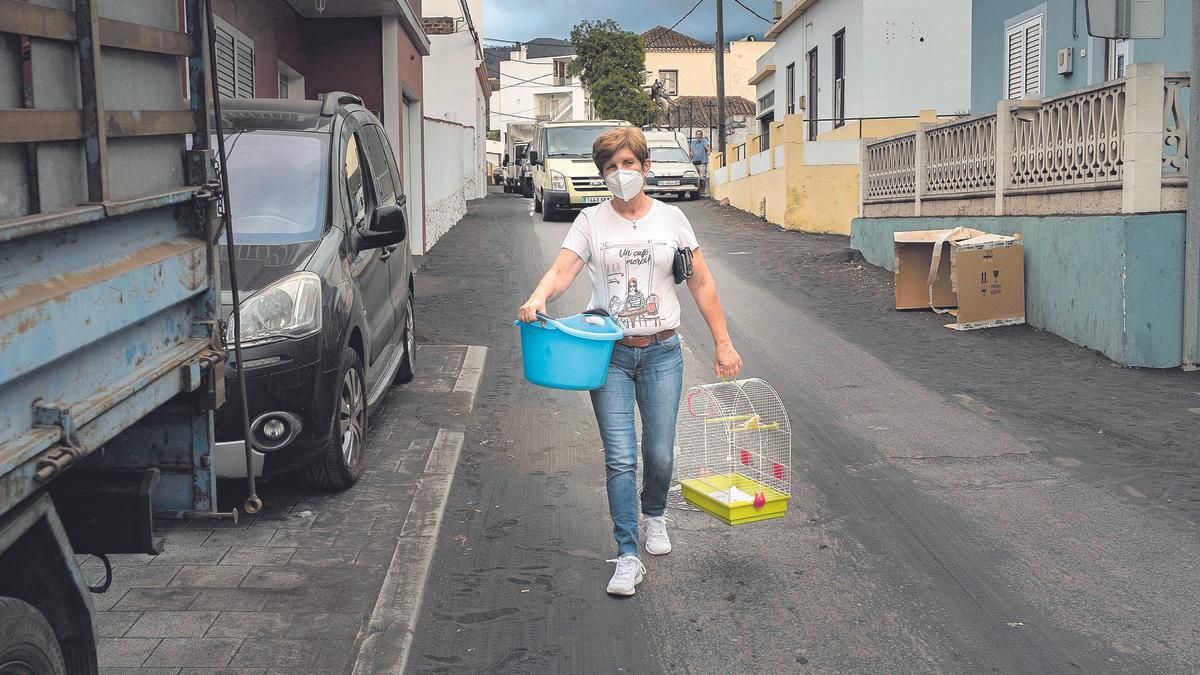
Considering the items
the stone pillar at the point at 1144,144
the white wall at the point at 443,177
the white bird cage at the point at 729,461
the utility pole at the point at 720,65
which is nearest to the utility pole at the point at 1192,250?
the stone pillar at the point at 1144,144

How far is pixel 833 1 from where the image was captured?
91.4 ft

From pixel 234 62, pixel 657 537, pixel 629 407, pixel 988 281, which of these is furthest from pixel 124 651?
pixel 988 281

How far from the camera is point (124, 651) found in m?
4.23

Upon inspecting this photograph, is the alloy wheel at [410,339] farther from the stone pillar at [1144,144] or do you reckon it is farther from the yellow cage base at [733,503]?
the stone pillar at [1144,144]

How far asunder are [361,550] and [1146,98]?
25.0ft

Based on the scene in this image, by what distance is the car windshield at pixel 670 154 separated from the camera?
32.0 meters

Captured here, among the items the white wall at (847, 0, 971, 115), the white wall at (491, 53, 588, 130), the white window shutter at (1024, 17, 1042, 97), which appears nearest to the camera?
the white window shutter at (1024, 17, 1042, 97)

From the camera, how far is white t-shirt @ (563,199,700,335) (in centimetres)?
487

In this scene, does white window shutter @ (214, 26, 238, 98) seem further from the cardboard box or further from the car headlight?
the cardboard box

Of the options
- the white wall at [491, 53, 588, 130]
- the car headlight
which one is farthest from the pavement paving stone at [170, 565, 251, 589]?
the white wall at [491, 53, 588, 130]

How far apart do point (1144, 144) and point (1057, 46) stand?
750 centimetres

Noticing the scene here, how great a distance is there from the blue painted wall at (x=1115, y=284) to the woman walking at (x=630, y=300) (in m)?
6.07

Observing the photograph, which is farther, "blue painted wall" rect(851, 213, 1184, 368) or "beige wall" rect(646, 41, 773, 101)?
"beige wall" rect(646, 41, 773, 101)

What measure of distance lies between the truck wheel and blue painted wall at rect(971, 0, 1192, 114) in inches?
392
